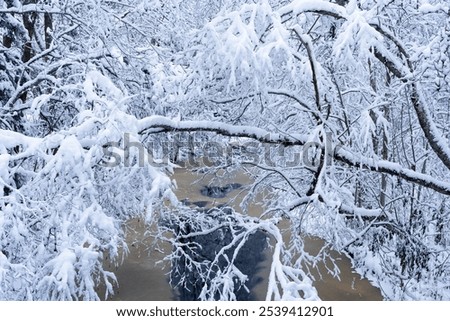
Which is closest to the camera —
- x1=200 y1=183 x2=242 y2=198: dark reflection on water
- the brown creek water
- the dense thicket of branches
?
the dense thicket of branches

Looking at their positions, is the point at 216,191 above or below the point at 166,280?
above

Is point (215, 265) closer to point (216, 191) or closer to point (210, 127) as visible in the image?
point (210, 127)

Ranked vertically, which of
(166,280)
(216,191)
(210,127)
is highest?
(210,127)

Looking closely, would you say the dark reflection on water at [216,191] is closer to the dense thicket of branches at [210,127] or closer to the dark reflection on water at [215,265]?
the dark reflection on water at [215,265]

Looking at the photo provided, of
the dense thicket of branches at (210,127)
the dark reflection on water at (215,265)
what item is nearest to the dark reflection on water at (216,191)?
the dark reflection on water at (215,265)

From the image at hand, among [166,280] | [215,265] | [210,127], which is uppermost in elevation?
[210,127]

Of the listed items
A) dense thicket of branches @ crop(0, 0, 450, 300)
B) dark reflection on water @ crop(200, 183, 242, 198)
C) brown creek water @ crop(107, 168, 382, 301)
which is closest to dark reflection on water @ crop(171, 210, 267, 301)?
brown creek water @ crop(107, 168, 382, 301)

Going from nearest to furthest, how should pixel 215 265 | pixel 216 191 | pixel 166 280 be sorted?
pixel 215 265
pixel 166 280
pixel 216 191

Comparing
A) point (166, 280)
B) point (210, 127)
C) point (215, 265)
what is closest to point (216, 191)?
point (166, 280)

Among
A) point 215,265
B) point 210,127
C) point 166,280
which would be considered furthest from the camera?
point 166,280

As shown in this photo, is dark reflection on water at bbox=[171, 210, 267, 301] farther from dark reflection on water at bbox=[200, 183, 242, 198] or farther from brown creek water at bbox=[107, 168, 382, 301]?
dark reflection on water at bbox=[200, 183, 242, 198]

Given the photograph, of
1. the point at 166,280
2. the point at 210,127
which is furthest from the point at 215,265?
the point at 210,127

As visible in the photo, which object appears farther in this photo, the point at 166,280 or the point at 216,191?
the point at 216,191
